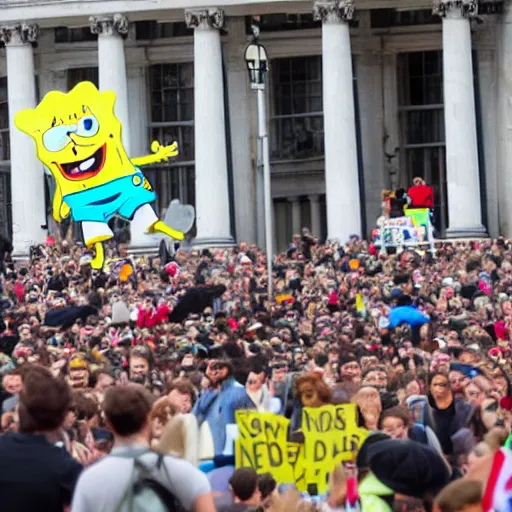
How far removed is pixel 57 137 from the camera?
51344mm

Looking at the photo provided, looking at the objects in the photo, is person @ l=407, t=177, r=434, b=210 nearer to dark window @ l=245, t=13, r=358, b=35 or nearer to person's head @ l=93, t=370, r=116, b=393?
dark window @ l=245, t=13, r=358, b=35

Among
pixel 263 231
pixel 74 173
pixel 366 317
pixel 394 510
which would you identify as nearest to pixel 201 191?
pixel 263 231

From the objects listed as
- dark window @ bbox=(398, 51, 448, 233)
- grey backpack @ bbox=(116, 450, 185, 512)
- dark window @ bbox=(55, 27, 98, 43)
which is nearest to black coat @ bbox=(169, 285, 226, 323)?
grey backpack @ bbox=(116, 450, 185, 512)

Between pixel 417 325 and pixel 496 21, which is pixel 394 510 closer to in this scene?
pixel 417 325

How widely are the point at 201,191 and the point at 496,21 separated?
1060 cm

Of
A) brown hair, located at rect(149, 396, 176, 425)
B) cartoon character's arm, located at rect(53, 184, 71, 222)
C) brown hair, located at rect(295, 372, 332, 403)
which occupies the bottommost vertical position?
brown hair, located at rect(149, 396, 176, 425)

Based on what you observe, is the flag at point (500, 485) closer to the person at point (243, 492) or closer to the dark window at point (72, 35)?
the person at point (243, 492)

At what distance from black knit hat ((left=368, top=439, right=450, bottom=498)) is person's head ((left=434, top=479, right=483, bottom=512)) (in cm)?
133

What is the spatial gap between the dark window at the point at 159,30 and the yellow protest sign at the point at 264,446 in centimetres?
5412

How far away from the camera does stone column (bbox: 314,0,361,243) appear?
65.1 m

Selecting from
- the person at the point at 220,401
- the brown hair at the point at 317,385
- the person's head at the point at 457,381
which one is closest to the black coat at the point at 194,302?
the person's head at the point at 457,381

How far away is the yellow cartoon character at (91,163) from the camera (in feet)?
161

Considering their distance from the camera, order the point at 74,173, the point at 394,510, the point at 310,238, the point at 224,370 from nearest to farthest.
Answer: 1. the point at 394,510
2. the point at 224,370
3. the point at 74,173
4. the point at 310,238

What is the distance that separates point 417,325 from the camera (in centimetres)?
3697
